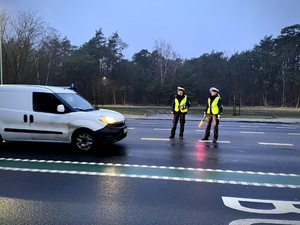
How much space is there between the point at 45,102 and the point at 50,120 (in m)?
0.55

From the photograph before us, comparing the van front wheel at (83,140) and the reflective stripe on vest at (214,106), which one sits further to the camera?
the reflective stripe on vest at (214,106)

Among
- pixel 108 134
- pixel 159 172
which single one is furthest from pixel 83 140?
pixel 159 172

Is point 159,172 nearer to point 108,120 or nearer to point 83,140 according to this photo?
point 108,120

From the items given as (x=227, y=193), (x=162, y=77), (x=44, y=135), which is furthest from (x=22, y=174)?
(x=162, y=77)

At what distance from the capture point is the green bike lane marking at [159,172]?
4.83 meters

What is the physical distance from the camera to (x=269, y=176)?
5.14 m

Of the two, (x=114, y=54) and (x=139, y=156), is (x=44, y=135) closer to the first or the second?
(x=139, y=156)

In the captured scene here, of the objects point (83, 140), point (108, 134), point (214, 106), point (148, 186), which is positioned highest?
point (214, 106)

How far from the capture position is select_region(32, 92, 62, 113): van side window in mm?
7003

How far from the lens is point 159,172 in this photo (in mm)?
5285

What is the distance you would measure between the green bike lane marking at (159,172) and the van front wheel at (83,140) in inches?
39.3

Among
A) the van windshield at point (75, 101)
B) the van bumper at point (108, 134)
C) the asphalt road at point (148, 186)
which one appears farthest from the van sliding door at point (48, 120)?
the van bumper at point (108, 134)

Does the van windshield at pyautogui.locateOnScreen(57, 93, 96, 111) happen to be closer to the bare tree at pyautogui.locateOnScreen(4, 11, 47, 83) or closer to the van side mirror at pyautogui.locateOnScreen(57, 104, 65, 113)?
the van side mirror at pyautogui.locateOnScreen(57, 104, 65, 113)

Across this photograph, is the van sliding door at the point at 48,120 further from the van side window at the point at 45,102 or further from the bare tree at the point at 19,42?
the bare tree at the point at 19,42
